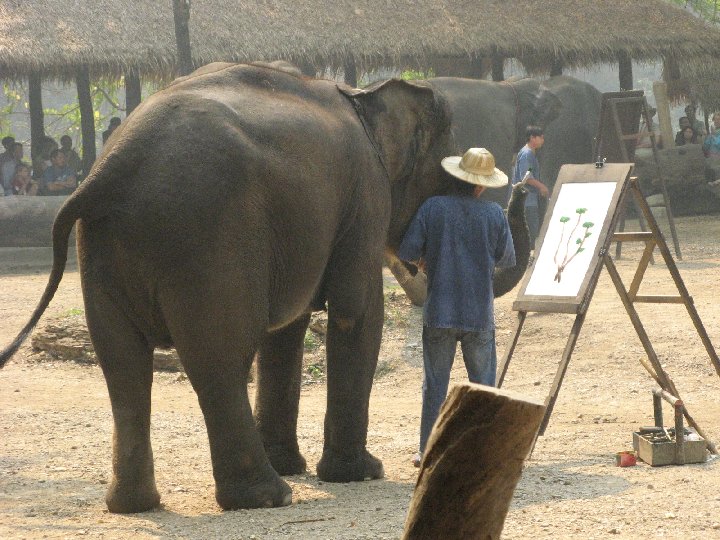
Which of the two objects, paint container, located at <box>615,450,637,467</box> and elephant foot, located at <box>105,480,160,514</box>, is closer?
elephant foot, located at <box>105,480,160,514</box>

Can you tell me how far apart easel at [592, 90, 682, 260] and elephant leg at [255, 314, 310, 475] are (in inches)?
318

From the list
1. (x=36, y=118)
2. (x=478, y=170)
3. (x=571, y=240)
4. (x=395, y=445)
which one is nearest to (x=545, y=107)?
(x=36, y=118)

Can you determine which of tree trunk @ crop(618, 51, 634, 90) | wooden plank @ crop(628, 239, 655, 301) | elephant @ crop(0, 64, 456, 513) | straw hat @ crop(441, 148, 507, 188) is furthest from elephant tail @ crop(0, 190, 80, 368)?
tree trunk @ crop(618, 51, 634, 90)

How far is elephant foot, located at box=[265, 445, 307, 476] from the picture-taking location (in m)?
6.70

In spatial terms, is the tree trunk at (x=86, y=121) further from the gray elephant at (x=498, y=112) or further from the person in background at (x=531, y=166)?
the person in background at (x=531, y=166)

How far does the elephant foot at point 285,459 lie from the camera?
6695 mm

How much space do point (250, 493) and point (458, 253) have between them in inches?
67.9

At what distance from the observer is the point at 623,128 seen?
1532cm

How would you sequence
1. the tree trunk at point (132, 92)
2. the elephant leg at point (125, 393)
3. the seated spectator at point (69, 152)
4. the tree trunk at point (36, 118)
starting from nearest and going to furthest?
the elephant leg at point (125, 393) → the seated spectator at point (69, 152) → the tree trunk at point (36, 118) → the tree trunk at point (132, 92)

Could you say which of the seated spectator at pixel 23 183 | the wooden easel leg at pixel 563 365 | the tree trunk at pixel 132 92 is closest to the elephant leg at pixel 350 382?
the wooden easel leg at pixel 563 365

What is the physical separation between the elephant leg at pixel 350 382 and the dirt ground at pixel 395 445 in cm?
13

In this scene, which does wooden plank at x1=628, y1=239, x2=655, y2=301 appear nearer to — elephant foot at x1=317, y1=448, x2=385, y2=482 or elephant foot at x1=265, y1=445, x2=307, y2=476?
elephant foot at x1=317, y1=448, x2=385, y2=482

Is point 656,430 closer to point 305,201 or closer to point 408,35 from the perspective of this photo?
point 305,201

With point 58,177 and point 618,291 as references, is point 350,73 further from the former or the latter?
point 618,291
